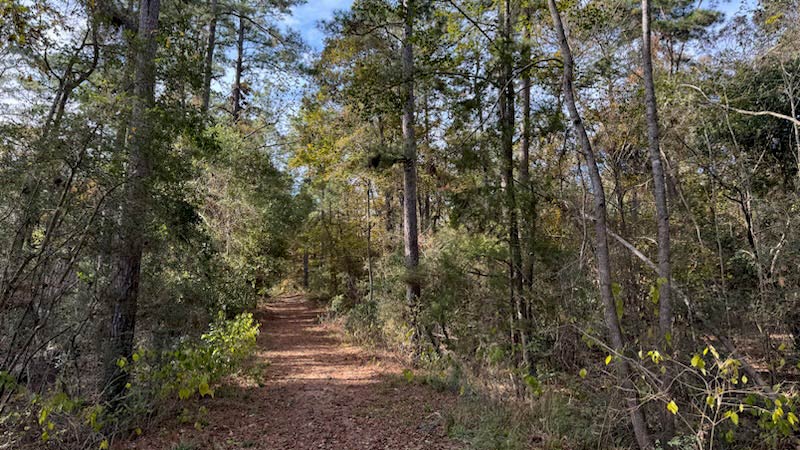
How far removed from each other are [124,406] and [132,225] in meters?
2.10

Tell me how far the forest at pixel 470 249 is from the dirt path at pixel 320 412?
0.16 feet

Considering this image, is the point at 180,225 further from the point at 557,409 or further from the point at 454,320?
the point at 557,409

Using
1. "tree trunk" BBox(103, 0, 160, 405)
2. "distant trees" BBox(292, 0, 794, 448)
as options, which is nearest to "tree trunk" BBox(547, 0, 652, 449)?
"distant trees" BBox(292, 0, 794, 448)

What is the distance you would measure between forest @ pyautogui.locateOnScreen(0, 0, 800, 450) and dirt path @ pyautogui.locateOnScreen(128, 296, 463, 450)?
0.16 feet

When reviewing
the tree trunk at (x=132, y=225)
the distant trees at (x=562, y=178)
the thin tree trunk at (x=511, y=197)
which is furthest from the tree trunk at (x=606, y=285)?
the tree trunk at (x=132, y=225)

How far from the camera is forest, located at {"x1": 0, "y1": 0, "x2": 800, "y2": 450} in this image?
4.05 meters

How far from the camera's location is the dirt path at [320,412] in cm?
478

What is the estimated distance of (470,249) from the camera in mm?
7266

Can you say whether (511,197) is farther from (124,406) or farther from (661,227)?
(124,406)

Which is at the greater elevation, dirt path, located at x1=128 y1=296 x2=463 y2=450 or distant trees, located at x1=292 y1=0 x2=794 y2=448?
distant trees, located at x1=292 y1=0 x2=794 y2=448

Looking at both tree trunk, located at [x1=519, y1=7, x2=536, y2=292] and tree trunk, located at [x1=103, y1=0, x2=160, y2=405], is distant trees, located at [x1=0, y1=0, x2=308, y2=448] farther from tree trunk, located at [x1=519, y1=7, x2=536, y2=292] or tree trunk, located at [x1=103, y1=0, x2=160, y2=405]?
tree trunk, located at [x1=519, y1=7, x2=536, y2=292]

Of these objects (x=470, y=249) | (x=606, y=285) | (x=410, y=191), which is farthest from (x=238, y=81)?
(x=606, y=285)

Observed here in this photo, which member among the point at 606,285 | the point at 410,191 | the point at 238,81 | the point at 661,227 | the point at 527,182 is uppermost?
the point at 238,81

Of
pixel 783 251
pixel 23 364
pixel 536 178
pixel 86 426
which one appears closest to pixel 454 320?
pixel 536 178
